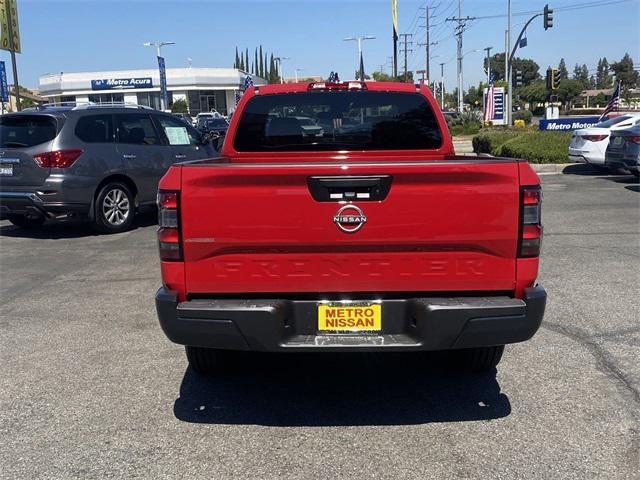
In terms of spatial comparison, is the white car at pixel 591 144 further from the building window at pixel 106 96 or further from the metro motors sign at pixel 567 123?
the building window at pixel 106 96

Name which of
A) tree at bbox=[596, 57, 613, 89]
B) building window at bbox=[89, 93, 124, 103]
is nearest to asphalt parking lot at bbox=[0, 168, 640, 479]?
building window at bbox=[89, 93, 124, 103]

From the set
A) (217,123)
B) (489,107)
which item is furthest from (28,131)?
(489,107)

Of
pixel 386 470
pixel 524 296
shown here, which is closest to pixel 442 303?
pixel 524 296

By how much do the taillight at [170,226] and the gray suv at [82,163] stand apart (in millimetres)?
6294

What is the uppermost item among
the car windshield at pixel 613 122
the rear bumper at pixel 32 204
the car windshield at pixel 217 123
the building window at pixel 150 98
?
the building window at pixel 150 98

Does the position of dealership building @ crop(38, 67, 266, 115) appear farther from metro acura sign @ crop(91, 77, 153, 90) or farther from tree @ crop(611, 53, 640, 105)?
tree @ crop(611, 53, 640, 105)

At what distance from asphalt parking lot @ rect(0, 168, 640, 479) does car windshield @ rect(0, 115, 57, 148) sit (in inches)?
147

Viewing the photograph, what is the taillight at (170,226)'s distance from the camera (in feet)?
10.7

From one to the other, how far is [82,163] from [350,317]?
6934mm

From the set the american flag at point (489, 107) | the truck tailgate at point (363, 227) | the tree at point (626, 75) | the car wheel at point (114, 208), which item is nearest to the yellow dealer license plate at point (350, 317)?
the truck tailgate at point (363, 227)

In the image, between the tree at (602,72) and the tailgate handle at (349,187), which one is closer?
the tailgate handle at (349,187)

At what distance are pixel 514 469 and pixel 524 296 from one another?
0.85m

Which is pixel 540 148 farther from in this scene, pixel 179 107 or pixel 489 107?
pixel 179 107

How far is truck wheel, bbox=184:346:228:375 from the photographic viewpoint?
4.03m
